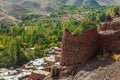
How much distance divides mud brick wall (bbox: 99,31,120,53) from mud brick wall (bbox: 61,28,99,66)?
65cm

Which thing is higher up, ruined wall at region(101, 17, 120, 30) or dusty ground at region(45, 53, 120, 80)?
ruined wall at region(101, 17, 120, 30)

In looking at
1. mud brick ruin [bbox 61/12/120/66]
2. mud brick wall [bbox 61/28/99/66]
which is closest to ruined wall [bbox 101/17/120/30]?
mud brick ruin [bbox 61/12/120/66]

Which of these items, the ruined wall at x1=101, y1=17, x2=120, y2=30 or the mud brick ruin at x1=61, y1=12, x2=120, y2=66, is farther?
the ruined wall at x1=101, y1=17, x2=120, y2=30

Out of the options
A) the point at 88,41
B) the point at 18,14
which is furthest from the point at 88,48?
the point at 18,14

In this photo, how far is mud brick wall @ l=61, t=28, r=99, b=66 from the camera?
2262 cm

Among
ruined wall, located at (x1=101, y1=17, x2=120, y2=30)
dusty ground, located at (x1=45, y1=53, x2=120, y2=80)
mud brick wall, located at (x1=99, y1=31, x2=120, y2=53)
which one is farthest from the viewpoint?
ruined wall, located at (x1=101, y1=17, x2=120, y2=30)

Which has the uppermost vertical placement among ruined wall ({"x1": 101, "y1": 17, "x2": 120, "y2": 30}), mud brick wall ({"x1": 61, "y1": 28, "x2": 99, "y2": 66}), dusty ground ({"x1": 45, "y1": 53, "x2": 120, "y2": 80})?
ruined wall ({"x1": 101, "y1": 17, "x2": 120, "y2": 30})

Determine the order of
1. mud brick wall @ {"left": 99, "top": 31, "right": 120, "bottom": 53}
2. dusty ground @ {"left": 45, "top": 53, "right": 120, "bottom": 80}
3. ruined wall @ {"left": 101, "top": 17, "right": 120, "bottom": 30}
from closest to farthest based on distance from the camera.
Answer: dusty ground @ {"left": 45, "top": 53, "right": 120, "bottom": 80}
mud brick wall @ {"left": 99, "top": 31, "right": 120, "bottom": 53}
ruined wall @ {"left": 101, "top": 17, "right": 120, "bottom": 30}

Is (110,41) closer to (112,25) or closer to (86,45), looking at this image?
(86,45)

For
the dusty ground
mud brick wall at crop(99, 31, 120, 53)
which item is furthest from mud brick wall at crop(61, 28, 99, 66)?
mud brick wall at crop(99, 31, 120, 53)

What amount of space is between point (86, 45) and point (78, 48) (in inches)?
23.5

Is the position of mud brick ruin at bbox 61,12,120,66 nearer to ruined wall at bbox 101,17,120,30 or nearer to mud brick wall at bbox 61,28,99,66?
mud brick wall at bbox 61,28,99,66

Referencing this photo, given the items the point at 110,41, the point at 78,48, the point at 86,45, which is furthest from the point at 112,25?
the point at 78,48

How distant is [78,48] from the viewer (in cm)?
2267
